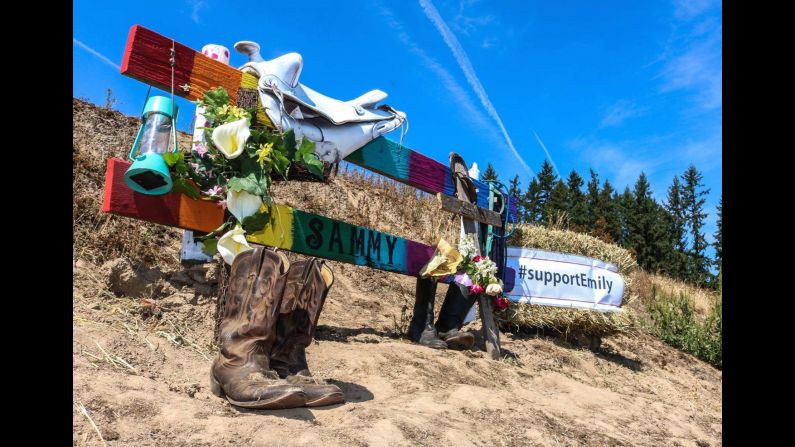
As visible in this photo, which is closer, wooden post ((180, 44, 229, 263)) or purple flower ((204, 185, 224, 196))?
purple flower ((204, 185, 224, 196))

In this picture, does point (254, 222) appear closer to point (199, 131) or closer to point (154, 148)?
point (154, 148)

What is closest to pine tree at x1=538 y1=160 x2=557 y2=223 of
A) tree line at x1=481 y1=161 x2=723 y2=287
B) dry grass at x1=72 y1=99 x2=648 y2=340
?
tree line at x1=481 y1=161 x2=723 y2=287

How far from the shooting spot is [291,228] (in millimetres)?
3840

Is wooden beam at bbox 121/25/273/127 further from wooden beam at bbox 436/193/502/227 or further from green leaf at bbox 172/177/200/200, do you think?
wooden beam at bbox 436/193/502/227

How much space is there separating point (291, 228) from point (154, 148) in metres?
1.02

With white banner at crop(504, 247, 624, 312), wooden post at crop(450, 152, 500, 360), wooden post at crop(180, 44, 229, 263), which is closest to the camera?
wooden post at crop(180, 44, 229, 263)

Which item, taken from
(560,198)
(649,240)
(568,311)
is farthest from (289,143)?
(560,198)

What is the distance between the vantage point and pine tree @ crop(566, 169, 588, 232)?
35.5 meters

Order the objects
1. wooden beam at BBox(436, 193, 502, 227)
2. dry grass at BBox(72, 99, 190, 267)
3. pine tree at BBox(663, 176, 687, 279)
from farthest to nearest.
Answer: pine tree at BBox(663, 176, 687, 279) < wooden beam at BBox(436, 193, 502, 227) < dry grass at BBox(72, 99, 190, 267)

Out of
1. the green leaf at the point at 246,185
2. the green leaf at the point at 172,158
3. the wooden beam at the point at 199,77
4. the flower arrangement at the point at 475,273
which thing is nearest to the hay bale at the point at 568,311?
the flower arrangement at the point at 475,273

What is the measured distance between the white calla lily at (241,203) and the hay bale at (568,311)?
3610 millimetres

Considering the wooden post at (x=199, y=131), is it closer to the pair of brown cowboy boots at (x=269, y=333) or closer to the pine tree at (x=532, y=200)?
the pair of brown cowboy boots at (x=269, y=333)

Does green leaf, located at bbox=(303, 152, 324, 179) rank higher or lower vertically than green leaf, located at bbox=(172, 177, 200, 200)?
higher
